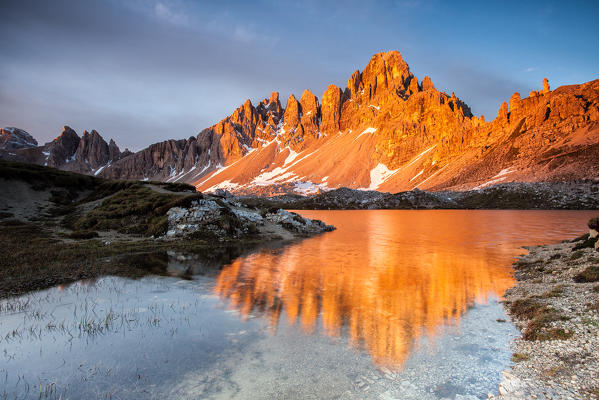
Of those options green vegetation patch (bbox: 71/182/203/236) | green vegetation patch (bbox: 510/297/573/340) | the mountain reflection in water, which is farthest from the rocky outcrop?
green vegetation patch (bbox: 510/297/573/340)

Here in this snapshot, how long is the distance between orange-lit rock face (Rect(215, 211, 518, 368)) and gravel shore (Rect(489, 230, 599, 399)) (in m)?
1.91

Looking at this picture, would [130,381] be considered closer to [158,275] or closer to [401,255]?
[158,275]

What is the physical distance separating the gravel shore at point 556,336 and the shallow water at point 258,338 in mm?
507

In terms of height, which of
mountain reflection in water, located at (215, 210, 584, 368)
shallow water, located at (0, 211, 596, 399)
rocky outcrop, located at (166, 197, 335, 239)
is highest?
rocky outcrop, located at (166, 197, 335, 239)

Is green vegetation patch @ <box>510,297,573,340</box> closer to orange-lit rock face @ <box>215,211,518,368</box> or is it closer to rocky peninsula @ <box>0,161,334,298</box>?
orange-lit rock face @ <box>215,211,518,368</box>

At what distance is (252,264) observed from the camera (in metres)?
22.3

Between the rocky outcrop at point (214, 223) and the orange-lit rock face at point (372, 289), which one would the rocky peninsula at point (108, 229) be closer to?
the rocky outcrop at point (214, 223)

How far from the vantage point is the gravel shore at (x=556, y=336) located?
689 cm

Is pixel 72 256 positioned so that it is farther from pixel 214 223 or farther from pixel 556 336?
pixel 556 336

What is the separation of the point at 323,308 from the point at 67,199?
154 ft

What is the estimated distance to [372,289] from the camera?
51.4 feet

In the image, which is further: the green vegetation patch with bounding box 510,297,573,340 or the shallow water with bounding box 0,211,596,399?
the green vegetation patch with bounding box 510,297,573,340

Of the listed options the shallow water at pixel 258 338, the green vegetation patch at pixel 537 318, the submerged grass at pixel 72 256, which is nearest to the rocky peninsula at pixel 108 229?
the submerged grass at pixel 72 256

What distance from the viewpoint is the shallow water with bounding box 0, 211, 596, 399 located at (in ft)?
23.7
